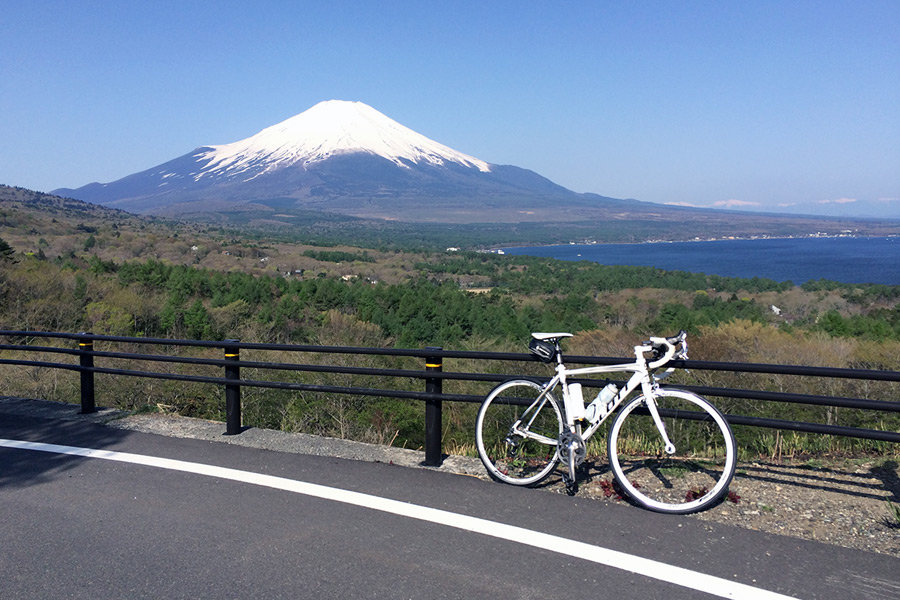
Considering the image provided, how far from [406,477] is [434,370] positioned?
925mm

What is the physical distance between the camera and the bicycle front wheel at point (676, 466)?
4.77 m

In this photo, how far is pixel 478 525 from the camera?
462 centimetres

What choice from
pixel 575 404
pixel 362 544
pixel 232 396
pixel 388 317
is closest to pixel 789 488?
pixel 575 404

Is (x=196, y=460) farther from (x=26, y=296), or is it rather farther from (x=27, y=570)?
(x=26, y=296)

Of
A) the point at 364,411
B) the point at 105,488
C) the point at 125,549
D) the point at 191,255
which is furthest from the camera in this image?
the point at 191,255

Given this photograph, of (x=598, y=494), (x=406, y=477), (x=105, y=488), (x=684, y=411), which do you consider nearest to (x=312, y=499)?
(x=406, y=477)

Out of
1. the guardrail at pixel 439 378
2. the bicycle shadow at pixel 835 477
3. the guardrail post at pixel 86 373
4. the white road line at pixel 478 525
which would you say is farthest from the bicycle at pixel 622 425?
the guardrail post at pixel 86 373

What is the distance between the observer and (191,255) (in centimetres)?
8569

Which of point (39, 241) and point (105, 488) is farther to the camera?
point (39, 241)

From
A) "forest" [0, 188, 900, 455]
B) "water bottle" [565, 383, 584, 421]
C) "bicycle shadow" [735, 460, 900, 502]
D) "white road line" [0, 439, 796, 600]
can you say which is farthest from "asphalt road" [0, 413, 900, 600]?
"forest" [0, 188, 900, 455]

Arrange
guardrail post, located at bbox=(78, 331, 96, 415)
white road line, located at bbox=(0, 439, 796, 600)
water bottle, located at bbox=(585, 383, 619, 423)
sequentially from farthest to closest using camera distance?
guardrail post, located at bbox=(78, 331, 96, 415)
water bottle, located at bbox=(585, 383, 619, 423)
white road line, located at bbox=(0, 439, 796, 600)

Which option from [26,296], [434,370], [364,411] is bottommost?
[364,411]

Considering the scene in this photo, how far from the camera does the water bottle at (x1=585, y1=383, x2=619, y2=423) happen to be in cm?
504

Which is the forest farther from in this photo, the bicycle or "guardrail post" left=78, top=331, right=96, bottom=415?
the bicycle
